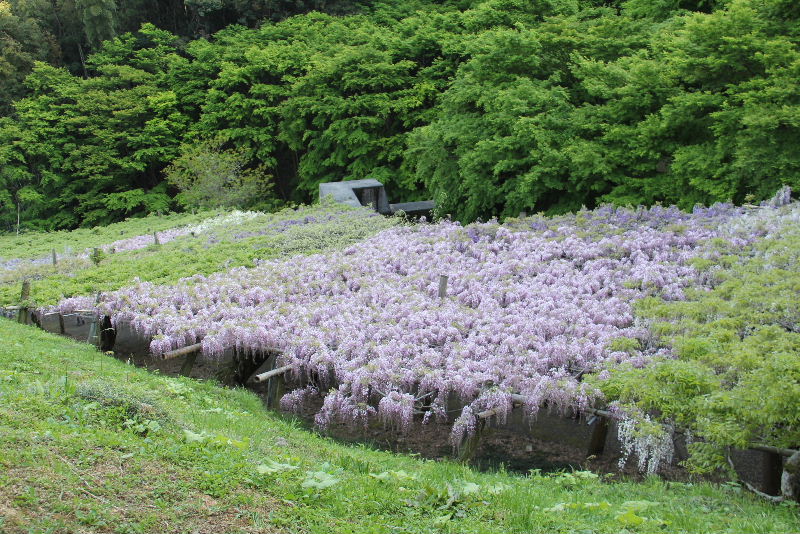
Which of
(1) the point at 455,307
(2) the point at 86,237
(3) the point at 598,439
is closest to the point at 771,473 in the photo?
(3) the point at 598,439

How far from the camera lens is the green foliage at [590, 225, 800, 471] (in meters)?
5.41

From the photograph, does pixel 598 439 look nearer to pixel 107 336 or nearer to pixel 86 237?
pixel 107 336

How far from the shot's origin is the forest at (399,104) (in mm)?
13242

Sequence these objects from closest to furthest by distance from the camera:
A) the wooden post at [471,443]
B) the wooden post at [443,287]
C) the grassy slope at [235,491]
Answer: the grassy slope at [235,491]
the wooden post at [471,443]
the wooden post at [443,287]

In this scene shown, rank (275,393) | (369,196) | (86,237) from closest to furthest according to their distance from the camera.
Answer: (275,393) < (369,196) < (86,237)

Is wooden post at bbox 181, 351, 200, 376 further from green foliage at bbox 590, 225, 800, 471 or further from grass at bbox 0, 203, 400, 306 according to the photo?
green foliage at bbox 590, 225, 800, 471

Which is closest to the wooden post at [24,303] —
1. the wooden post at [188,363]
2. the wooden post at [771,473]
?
the wooden post at [188,363]

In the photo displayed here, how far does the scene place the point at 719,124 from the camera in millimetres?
12984

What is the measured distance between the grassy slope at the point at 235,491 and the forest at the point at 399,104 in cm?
885

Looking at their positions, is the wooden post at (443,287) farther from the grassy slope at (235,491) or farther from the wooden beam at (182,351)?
the grassy slope at (235,491)

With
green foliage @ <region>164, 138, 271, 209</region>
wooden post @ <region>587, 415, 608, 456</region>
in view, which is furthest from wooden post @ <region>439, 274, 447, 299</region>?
green foliage @ <region>164, 138, 271, 209</region>

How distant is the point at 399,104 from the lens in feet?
83.0

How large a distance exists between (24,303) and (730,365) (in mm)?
12011

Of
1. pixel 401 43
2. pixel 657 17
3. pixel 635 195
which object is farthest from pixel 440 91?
pixel 635 195
